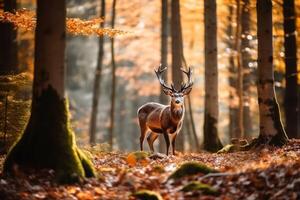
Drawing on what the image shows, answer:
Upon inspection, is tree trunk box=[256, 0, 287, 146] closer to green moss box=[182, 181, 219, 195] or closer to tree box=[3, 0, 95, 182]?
green moss box=[182, 181, 219, 195]

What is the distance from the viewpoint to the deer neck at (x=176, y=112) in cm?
1447

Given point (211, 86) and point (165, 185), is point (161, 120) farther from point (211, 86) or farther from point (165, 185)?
point (165, 185)

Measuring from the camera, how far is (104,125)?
156ft

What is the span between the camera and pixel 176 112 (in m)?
14.5

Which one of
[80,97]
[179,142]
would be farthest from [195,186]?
[80,97]

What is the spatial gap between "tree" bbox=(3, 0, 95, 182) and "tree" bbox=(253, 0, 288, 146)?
556 centimetres

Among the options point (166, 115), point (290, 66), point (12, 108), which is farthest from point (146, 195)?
point (290, 66)

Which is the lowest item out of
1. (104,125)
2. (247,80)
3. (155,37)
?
(104,125)

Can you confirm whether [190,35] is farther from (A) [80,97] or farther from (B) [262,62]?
(A) [80,97]

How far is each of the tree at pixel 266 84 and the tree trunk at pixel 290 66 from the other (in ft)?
16.3

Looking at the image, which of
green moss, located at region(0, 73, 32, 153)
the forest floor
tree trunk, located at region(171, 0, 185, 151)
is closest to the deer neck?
green moss, located at region(0, 73, 32, 153)

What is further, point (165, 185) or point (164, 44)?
point (164, 44)

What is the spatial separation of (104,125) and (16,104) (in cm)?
Result: 3475

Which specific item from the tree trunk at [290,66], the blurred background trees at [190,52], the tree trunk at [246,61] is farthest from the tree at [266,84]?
the tree trunk at [246,61]
